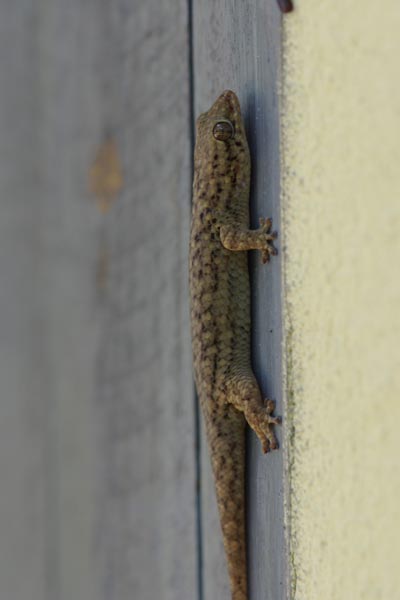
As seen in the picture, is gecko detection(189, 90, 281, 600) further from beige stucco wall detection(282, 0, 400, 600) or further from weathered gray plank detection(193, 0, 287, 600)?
beige stucco wall detection(282, 0, 400, 600)

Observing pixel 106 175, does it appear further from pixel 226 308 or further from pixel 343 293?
pixel 343 293

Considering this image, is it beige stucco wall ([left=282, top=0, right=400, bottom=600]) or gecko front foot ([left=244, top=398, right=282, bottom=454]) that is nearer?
beige stucco wall ([left=282, top=0, right=400, bottom=600])

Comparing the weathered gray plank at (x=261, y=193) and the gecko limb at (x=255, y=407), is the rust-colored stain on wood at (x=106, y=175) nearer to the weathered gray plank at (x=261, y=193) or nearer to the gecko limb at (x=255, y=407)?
the weathered gray plank at (x=261, y=193)

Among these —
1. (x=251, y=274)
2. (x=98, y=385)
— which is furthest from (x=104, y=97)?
(x=251, y=274)

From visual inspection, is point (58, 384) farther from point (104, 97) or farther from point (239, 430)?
point (239, 430)

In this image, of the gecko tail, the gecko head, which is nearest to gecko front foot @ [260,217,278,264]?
the gecko head
